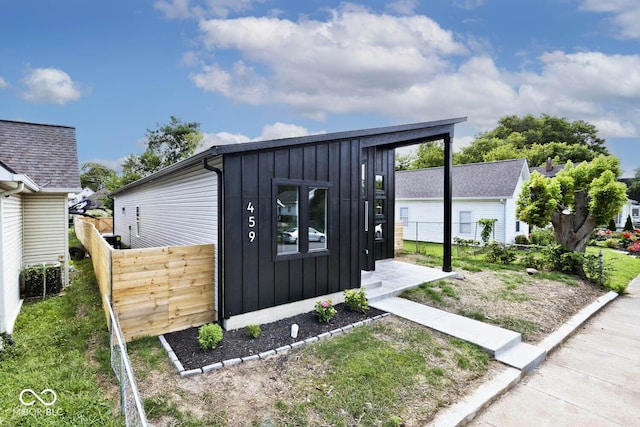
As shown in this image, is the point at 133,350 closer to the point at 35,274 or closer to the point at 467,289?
the point at 35,274

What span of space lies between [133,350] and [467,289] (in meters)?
6.54

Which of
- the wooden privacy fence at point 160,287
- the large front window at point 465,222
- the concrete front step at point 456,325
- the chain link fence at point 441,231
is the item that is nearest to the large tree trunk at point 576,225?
the chain link fence at point 441,231

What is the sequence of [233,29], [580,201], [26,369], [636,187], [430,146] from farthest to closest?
1. [430,146]
2. [636,187]
3. [233,29]
4. [580,201]
5. [26,369]

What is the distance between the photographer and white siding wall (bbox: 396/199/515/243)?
Result: 15.5 meters

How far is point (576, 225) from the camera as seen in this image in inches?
363

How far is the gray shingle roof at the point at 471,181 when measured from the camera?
624 inches

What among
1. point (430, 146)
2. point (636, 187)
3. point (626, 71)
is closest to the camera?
point (626, 71)

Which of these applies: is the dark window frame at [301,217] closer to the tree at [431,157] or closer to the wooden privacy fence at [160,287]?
Result: the wooden privacy fence at [160,287]

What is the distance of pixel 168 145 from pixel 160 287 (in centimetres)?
2618

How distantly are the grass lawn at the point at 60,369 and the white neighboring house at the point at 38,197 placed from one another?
1085 millimetres

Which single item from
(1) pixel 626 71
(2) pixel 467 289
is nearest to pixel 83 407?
(2) pixel 467 289

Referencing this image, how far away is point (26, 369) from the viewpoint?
3.68 meters

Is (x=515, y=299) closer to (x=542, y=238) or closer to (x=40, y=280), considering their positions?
(x=40, y=280)

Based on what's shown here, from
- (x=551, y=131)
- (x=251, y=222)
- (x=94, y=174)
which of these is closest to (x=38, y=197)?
(x=251, y=222)
